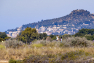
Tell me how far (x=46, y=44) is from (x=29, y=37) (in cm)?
1705

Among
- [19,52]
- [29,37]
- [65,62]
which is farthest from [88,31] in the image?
[65,62]

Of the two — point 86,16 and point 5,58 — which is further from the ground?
point 86,16

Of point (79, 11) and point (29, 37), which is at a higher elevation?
point (79, 11)

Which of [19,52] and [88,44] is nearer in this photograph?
[19,52]

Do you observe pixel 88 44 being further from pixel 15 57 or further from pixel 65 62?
pixel 65 62

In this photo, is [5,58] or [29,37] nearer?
[5,58]

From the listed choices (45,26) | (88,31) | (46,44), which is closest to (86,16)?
(45,26)

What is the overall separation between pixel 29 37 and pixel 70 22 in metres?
107

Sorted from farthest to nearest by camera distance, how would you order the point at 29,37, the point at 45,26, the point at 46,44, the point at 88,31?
the point at 45,26
the point at 88,31
the point at 29,37
the point at 46,44

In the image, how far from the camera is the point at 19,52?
417 inches

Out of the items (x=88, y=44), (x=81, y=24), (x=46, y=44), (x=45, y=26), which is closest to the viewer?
(x=88, y=44)

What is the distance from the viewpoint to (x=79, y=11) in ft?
508

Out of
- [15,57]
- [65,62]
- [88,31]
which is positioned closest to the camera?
[65,62]

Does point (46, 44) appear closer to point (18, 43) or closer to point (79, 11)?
point (18, 43)
